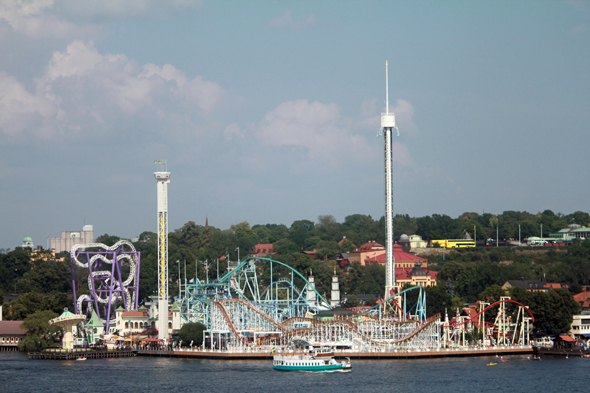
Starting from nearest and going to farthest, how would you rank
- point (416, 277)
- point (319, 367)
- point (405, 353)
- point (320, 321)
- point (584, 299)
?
point (319, 367), point (405, 353), point (320, 321), point (584, 299), point (416, 277)

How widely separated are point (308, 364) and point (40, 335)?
3864 centimetres

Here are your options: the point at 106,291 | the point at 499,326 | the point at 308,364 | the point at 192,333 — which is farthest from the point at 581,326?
the point at 106,291

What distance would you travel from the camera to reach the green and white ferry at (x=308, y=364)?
8894cm

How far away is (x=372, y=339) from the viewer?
102 metres

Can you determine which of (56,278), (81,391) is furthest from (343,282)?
(81,391)

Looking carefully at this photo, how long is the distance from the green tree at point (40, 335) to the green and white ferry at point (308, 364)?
3381 cm

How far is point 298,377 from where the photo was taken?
84.6 m

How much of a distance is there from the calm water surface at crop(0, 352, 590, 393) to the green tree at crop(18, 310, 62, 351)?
38.7 feet

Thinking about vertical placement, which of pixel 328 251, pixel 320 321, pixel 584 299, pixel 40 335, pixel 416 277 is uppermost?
pixel 328 251

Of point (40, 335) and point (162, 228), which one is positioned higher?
point (162, 228)

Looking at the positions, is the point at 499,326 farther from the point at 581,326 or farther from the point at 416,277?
the point at 416,277

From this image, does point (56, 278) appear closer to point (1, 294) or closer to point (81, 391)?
point (1, 294)

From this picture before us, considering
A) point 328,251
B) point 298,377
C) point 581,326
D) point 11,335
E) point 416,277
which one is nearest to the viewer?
point 298,377

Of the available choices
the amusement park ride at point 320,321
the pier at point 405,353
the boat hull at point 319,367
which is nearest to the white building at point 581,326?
the amusement park ride at point 320,321
